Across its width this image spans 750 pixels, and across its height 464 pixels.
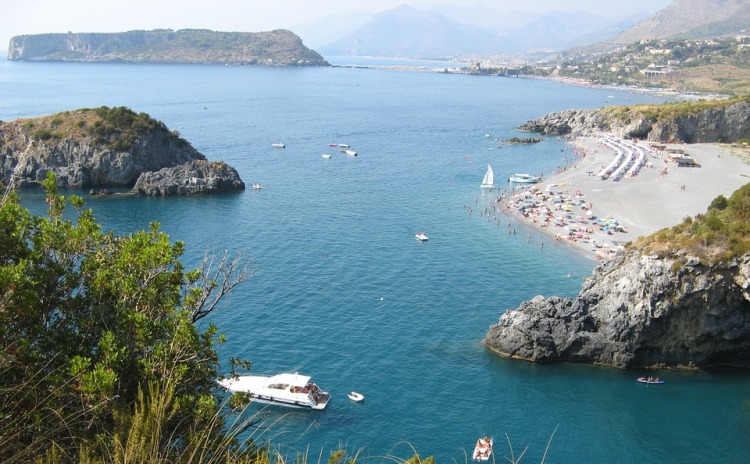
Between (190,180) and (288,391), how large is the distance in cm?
5434

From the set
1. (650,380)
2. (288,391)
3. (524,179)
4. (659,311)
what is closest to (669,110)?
(524,179)

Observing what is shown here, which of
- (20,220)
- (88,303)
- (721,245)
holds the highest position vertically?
(20,220)

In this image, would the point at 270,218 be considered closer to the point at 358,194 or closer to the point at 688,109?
the point at 358,194

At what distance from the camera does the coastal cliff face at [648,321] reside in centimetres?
3847

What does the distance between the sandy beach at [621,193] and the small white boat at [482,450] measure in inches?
1313

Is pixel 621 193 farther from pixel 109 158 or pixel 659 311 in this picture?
pixel 109 158

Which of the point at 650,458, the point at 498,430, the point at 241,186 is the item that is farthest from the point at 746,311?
the point at 241,186

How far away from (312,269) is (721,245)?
31718mm

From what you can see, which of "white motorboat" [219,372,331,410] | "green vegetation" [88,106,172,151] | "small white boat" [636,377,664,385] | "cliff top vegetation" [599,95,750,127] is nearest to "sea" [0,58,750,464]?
"small white boat" [636,377,664,385]

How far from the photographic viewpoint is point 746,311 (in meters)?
39.2

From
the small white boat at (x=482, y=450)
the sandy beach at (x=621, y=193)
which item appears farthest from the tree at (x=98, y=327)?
the sandy beach at (x=621, y=193)

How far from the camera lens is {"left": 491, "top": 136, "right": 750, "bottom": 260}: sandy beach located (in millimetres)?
66500

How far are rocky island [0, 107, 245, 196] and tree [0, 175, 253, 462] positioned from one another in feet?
219

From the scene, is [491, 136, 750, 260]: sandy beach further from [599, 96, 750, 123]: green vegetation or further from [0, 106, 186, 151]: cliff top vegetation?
[0, 106, 186, 151]: cliff top vegetation
